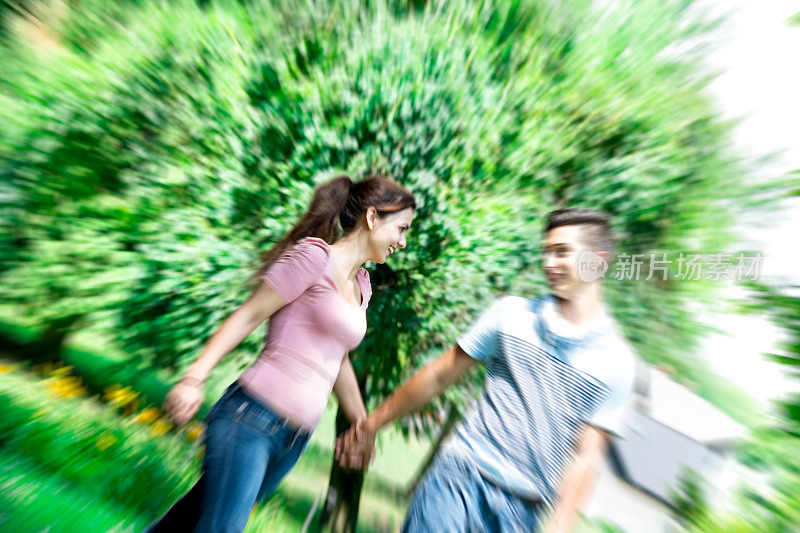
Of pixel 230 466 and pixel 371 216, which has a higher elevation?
pixel 371 216

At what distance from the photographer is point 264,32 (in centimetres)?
351

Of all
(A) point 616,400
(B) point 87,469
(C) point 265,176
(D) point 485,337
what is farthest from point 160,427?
(A) point 616,400

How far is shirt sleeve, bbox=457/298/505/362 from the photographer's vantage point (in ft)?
5.22

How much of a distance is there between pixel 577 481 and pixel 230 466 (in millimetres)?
1157

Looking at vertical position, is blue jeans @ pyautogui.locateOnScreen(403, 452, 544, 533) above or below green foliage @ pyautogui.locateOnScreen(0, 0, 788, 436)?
below

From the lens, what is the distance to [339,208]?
6.05 feet

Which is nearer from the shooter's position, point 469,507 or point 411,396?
point 469,507

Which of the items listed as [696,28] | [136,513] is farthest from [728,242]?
[136,513]

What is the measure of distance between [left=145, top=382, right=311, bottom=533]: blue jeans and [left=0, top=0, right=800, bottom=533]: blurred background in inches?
74.0

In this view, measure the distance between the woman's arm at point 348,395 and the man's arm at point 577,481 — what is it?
0.89m

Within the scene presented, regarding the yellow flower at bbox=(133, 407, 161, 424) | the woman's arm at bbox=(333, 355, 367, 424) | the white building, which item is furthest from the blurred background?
the white building

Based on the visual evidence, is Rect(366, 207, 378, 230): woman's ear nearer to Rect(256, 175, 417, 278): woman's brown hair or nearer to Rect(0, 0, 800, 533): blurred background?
Rect(256, 175, 417, 278): woman's brown hair

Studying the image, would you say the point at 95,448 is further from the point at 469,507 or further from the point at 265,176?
the point at 469,507

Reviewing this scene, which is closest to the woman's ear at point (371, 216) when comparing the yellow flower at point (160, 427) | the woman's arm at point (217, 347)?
the woman's arm at point (217, 347)
